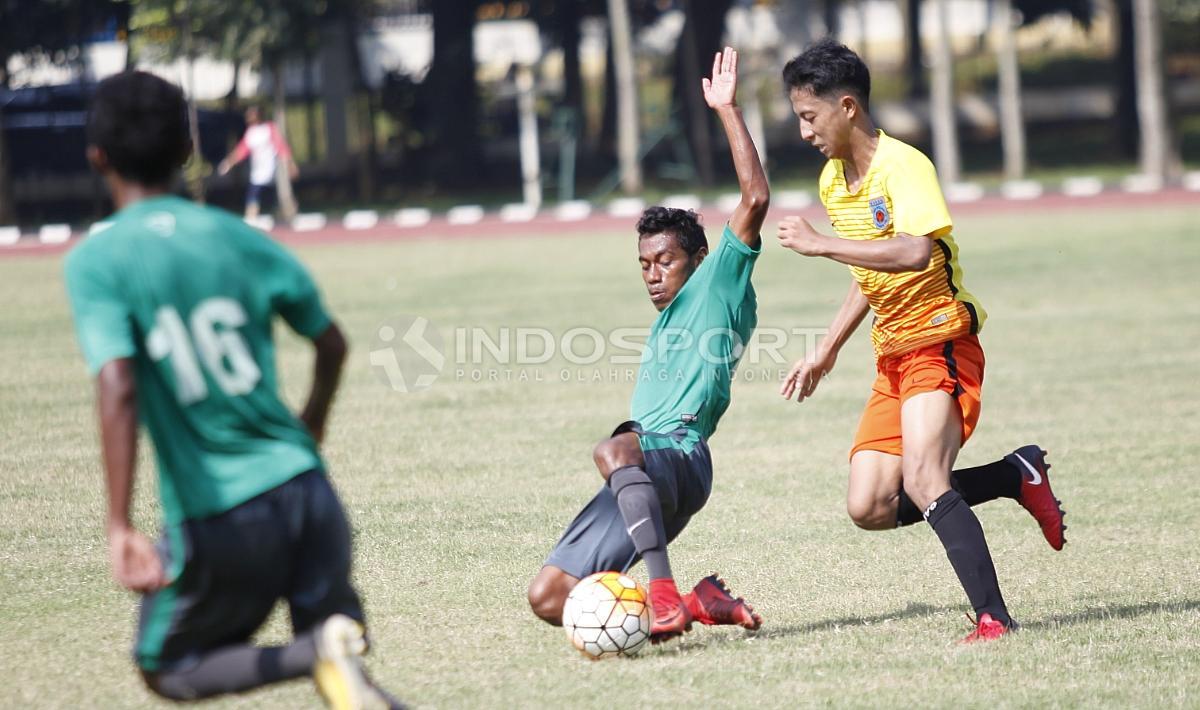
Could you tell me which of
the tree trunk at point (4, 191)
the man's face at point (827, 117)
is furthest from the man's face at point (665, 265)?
the tree trunk at point (4, 191)

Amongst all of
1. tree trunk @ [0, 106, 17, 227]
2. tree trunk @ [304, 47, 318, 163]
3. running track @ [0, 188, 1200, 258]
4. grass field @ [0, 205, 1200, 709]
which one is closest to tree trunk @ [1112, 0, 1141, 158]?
running track @ [0, 188, 1200, 258]

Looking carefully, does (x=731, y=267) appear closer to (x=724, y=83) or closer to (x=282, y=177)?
(x=724, y=83)

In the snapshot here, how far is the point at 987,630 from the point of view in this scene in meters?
5.54

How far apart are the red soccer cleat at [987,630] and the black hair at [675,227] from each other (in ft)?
5.73

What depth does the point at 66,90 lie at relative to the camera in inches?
1379

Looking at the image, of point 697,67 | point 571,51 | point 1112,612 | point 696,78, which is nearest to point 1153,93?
point 696,78

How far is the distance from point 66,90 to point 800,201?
17.0 m

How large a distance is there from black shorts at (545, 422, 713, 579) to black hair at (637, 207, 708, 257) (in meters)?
0.78

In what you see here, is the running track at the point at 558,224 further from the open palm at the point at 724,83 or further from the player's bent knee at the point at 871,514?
the player's bent knee at the point at 871,514

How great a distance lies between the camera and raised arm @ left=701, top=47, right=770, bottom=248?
564 centimetres

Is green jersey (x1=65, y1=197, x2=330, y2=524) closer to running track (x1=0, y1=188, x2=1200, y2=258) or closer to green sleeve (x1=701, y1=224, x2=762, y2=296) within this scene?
green sleeve (x1=701, y1=224, x2=762, y2=296)

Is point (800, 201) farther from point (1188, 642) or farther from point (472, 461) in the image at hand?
point (1188, 642)

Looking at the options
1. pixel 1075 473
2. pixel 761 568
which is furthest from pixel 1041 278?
pixel 761 568

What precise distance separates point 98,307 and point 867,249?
110 inches
